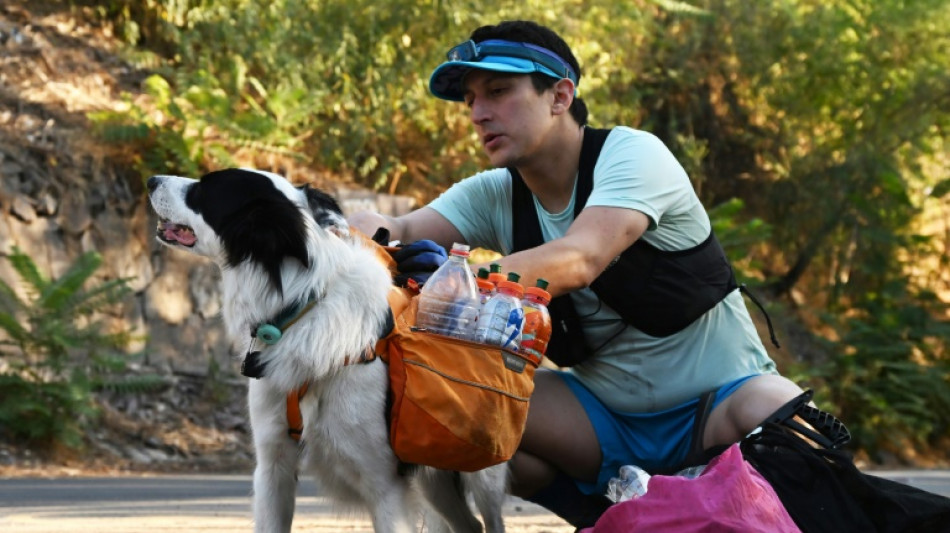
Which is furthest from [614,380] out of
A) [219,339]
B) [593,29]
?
[593,29]

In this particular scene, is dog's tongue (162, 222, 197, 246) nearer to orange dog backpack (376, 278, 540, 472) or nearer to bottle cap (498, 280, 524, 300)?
orange dog backpack (376, 278, 540, 472)

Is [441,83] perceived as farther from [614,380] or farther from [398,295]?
[614,380]

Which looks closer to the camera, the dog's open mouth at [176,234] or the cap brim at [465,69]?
the dog's open mouth at [176,234]

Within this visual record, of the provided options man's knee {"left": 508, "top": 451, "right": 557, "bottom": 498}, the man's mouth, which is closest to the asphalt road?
man's knee {"left": 508, "top": 451, "right": 557, "bottom": 498}

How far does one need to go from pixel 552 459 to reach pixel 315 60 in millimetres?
9512

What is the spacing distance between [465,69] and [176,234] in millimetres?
1229

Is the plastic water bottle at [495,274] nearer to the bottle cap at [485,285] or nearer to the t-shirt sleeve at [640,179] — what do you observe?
the bottle cap at [485,285]

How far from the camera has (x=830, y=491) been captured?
4000 mm

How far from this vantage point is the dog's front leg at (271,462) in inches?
167

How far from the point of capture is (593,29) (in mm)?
15742

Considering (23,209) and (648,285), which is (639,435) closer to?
(648,285)

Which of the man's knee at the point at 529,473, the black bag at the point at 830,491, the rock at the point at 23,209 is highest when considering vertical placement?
the black bag at the point at 830,491

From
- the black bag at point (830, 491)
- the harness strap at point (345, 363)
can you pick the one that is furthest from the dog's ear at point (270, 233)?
the black bag at point (830, 491)

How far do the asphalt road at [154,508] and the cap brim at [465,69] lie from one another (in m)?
1.63
